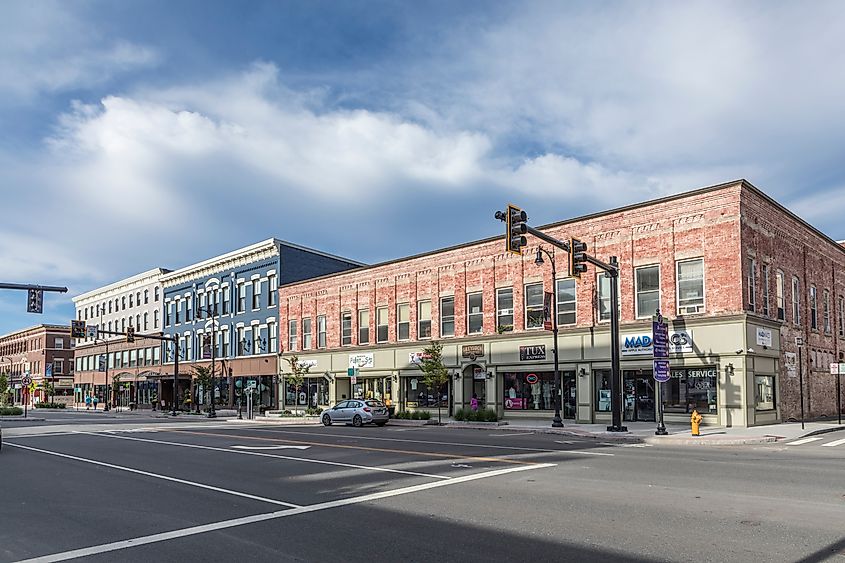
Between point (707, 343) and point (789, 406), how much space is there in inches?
265

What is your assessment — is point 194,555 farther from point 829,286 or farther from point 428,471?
point 829,286

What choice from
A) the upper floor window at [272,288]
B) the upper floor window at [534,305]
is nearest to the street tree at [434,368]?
the upper floor window at [534,305]

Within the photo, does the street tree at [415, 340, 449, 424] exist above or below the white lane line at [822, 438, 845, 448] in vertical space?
above

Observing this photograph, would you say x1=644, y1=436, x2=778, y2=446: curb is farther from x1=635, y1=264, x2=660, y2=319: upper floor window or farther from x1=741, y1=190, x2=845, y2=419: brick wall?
x1=635, y1=264, x2=660, y2=319: upper floor window

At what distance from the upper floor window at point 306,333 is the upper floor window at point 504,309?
722 inches

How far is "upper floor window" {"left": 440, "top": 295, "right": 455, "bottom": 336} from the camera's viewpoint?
4203cm

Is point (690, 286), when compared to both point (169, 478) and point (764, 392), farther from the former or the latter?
point (169, 478)

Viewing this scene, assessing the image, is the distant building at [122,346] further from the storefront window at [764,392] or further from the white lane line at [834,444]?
the white lane line at [834,444]

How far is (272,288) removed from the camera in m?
56.5

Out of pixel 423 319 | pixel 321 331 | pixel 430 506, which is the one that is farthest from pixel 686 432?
pixel 321 331

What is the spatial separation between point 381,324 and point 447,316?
6.16 m

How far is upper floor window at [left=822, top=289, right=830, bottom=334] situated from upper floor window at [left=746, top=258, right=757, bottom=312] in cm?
1015

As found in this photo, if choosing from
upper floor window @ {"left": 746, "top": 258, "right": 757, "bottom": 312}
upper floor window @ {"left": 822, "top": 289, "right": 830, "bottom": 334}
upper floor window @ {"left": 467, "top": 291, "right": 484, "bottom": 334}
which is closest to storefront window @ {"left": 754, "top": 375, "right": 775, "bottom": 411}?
upper floor window @ {"left": 746, "top": 258, "right": 757, "bottom": 312}

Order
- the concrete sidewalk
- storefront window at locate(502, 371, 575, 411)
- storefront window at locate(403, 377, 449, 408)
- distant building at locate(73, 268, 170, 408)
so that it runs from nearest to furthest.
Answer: the concrete sidewalk, storefront window at locate(502, 371, 575, 411), storefront window at locate(403, 377, 449, 408), distant building at locate(73, 268, 170, 408)
